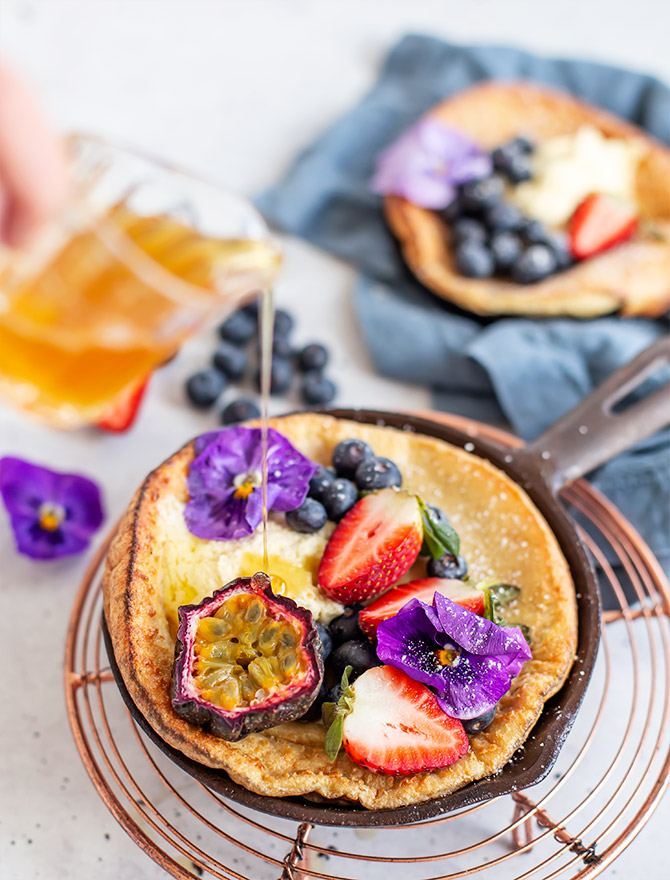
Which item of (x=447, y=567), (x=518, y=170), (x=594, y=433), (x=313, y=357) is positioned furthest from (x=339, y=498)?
(x=518, y=170)

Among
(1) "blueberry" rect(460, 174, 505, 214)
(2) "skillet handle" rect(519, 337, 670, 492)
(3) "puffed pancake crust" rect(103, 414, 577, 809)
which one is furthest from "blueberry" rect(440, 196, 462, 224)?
(3) "puffed pancake crust" rect(103, 414, 577, 809)

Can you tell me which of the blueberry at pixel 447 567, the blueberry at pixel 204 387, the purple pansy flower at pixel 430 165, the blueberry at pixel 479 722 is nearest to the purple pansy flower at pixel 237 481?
the blueberry at pixel 447 567

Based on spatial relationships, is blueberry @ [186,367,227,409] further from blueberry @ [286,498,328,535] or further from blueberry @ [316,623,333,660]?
blueberry @ [316,623,333,660]

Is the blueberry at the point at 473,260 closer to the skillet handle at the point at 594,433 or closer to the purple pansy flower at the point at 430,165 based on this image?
the purple pansy flower at the point at 430,165

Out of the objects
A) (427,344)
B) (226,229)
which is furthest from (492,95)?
(226,229)

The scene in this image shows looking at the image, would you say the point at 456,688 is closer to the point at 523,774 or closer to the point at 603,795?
the point at 523,774

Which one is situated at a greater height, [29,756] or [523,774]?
[523,774]
